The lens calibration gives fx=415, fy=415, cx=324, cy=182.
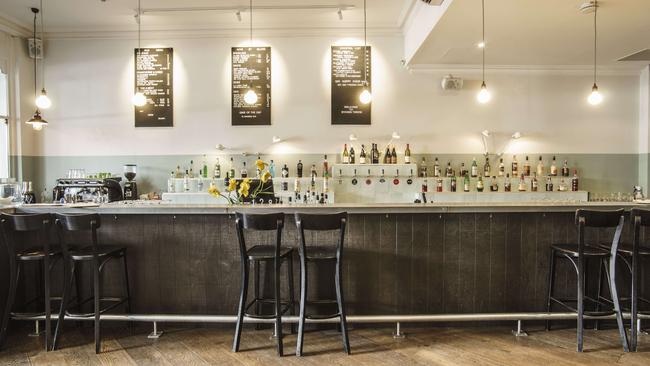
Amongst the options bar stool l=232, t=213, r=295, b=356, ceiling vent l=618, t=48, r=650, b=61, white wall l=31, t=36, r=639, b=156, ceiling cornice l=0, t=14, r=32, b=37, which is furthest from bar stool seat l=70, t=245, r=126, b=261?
ceiling vent l=618, t=48, r=650, b=61

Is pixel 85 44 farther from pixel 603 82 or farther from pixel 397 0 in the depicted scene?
pixel 603 82

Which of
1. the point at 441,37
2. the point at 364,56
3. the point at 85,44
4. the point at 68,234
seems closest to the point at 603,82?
the point at 441,37

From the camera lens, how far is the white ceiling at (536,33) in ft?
12.9

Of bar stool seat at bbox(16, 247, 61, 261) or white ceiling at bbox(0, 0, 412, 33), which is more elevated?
white ceiling at bbox(0, 0, 412, 33)

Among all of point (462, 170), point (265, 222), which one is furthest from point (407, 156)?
point (265, 222)

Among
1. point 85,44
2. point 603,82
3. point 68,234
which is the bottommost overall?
point 68,234

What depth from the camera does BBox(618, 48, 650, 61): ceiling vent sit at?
5.47m

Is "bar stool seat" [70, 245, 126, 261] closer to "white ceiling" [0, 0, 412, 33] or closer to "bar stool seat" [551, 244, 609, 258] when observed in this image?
"white ceiling" [0, 0, 412, 33]

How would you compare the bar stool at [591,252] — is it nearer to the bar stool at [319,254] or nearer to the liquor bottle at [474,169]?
the bar stool at [319,254]

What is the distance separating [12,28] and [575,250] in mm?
7347

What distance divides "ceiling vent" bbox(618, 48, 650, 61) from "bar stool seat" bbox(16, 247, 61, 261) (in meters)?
Answer: 6.97

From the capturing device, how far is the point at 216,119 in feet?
20.4

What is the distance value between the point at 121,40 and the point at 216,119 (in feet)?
6.08

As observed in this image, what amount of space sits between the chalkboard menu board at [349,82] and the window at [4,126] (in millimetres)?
4641
